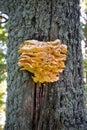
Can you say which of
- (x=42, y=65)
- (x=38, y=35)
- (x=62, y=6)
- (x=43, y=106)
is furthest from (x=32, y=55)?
(x=62, y=6)

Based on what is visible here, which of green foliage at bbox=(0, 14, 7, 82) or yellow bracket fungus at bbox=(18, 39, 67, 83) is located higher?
green foliage at bbox=(0, 14, 7, 82)

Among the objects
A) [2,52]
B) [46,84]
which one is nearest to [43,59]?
[46,84]

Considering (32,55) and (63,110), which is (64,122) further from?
(32,55)

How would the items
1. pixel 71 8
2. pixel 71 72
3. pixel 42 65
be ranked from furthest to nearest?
pixel 71 8
pixel 71 72
pixel 42 65

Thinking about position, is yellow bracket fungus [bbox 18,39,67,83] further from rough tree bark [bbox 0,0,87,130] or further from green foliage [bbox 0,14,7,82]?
green foliage [bbox 0,14,7,82]

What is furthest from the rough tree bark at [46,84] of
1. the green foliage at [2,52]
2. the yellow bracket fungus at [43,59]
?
the green foliage at [2,52]

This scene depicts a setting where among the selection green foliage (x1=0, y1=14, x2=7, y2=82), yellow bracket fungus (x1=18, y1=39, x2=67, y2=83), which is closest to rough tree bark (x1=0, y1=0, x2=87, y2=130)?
yellow bracket fungus (x1=18, y1=39, x2=67, y2=83)

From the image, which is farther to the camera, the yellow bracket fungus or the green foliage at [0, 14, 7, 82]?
the green foliage at [0, 14, 7, 82]
